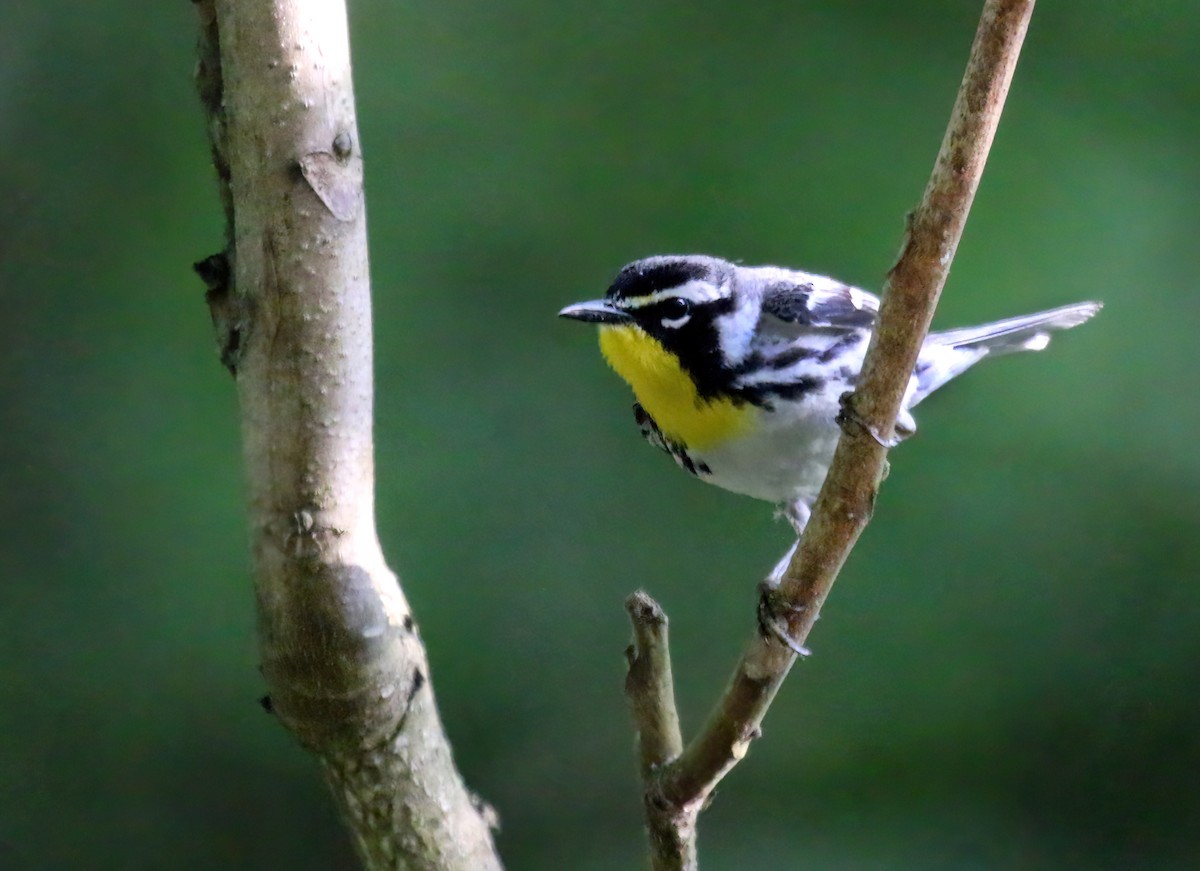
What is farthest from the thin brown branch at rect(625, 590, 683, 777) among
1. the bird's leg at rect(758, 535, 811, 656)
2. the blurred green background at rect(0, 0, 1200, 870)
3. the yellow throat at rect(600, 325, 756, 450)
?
the blurred green background at rect(0, 0, 1200, 870)

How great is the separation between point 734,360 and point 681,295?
0.11 metres

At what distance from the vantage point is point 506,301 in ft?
8.35

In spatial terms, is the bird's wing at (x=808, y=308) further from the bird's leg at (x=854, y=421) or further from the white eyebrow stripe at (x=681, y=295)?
the bird's leg at (x=854, y=421)

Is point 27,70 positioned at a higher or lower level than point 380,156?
higher

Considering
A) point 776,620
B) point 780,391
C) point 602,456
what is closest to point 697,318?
point 780,391

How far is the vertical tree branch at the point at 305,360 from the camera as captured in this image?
0.99m

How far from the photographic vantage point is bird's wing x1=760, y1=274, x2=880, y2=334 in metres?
1.63

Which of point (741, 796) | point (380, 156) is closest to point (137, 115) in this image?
point (380, 156)

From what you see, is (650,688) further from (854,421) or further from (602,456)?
(602,456)

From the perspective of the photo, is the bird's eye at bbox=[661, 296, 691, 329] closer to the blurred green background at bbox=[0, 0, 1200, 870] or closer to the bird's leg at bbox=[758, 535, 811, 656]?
the bird's leg at bbox=[758, 535, 811, 656]

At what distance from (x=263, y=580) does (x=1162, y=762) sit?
214 centimetres

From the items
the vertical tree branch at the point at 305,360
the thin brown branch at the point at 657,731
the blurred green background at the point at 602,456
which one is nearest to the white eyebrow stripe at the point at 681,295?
the thin brown branch at the point at 657,731

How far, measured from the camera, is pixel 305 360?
1030 millimetres

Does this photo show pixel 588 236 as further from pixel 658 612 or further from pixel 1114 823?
pixel 1114 823
